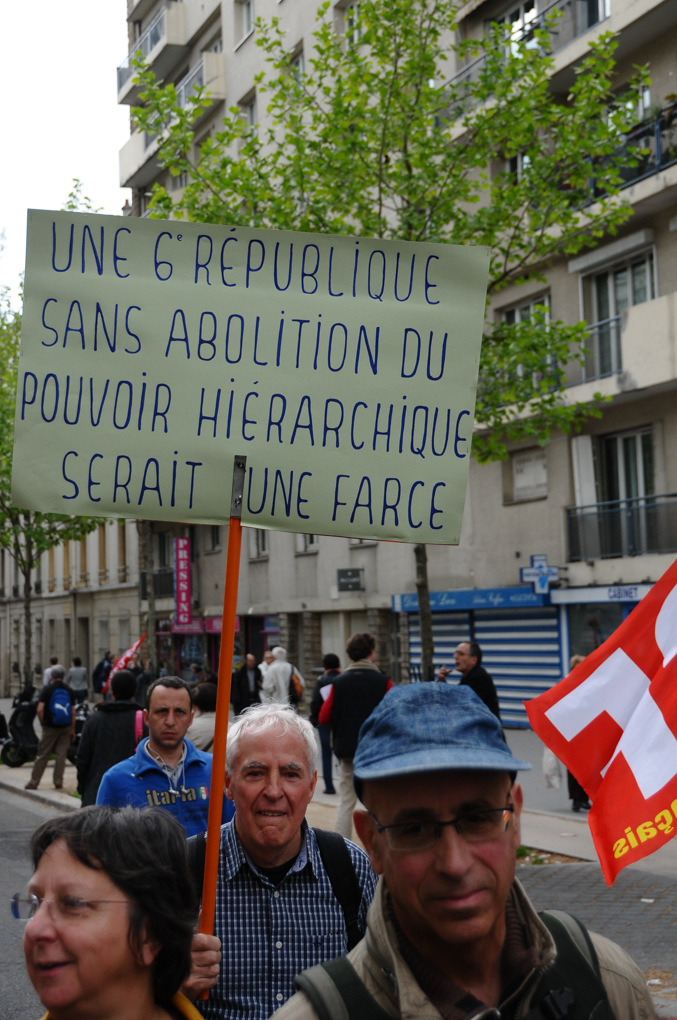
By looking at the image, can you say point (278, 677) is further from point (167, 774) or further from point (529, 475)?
point (167, 774)

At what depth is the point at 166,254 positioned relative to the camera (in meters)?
3.14

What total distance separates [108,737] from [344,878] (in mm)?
5318

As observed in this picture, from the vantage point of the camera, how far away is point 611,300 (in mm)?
21609

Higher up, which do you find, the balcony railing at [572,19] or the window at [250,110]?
the window at [250,110]

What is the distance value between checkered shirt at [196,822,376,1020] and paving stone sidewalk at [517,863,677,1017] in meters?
3.20

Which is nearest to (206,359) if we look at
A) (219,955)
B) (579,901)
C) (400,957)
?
(219,955)

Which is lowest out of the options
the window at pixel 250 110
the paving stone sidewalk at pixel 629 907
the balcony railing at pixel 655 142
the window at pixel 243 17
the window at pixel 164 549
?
the paving stone sidewalk at pixel 629 907

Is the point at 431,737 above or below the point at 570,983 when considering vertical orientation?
above

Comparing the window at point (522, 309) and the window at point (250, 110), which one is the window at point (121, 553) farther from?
the window at point (522, 309)

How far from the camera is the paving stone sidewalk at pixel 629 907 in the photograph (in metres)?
6.31

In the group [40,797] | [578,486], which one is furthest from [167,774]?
[578,486]

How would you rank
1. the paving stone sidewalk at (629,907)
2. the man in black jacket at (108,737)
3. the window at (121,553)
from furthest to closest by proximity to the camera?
1. the window at (121,553)
2. the man in black jacket at (108,737)
3. the paving stone sidewalk at (629,907)

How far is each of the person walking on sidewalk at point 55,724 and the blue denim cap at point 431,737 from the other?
567 inches

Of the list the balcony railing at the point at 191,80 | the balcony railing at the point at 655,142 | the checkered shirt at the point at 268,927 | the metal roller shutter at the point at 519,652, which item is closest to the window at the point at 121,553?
the balcony railing at the point at 191,80
